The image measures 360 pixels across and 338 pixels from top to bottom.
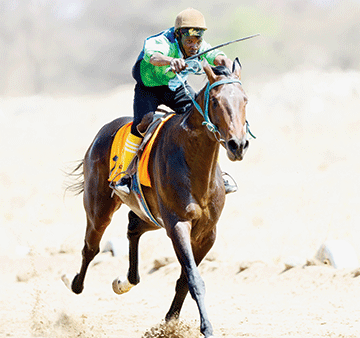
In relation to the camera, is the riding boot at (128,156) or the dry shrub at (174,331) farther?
the riding boot at (128,156)

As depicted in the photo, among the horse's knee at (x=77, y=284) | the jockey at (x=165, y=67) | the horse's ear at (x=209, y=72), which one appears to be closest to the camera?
the horse's ear at (x=209, y=72)

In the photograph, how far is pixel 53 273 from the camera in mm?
11203

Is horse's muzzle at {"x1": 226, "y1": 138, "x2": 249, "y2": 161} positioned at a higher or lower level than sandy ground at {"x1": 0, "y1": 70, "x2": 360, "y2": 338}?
higher

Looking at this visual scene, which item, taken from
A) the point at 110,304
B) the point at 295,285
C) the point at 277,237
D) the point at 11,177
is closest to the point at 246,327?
the point at 295,285

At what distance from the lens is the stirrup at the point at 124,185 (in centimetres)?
573

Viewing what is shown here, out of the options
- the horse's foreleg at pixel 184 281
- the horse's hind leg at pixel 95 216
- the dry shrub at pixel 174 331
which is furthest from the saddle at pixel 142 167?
the dry shrub at pixel 174 331

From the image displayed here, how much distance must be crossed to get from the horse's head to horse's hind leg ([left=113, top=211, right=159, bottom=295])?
2.34m

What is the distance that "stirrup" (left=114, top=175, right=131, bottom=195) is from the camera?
18.8 feet

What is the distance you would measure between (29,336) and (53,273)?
501 cm

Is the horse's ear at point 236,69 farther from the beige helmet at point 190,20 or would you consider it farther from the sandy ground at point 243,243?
the sandy ground at point 243,243

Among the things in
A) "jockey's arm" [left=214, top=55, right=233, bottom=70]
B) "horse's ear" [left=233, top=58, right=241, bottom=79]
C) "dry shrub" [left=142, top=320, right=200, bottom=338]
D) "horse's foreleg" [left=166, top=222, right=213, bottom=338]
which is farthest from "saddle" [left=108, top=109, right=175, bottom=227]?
"horse's ear" [left=233, top=58, right=241, bottom=79]

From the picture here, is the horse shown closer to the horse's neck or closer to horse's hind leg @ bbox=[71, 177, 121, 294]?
the horse's neck

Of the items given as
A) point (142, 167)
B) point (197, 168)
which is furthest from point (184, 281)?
point (197, 168)

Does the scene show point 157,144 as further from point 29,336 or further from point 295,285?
point 295,285
